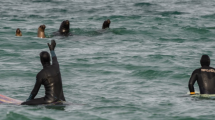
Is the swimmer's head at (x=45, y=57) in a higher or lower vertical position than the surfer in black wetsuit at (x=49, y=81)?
higher

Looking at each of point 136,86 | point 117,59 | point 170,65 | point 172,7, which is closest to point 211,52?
point 170,65

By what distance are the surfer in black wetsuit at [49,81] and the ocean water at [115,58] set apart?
0.74ft

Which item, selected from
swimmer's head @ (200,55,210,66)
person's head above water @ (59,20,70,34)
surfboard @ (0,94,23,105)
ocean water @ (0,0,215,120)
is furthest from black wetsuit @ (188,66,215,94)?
person's head above water @ (59,20,70,34)

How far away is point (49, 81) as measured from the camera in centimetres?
1105

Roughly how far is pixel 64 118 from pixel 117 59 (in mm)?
8888

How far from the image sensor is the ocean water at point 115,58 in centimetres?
1123

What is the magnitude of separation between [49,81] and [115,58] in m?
8.42

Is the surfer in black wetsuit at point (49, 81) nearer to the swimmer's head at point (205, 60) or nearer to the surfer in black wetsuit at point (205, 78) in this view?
the surfer in black wetsuit at point (205, 78)

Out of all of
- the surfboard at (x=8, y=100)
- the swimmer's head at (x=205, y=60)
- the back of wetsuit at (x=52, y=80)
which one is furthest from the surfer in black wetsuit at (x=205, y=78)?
the surfboard at (x=8, y=100)

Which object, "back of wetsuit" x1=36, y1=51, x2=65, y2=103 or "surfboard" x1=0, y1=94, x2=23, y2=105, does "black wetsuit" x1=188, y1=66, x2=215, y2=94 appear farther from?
"surfboard" x1=0, y1=94, x2=23, y2=105

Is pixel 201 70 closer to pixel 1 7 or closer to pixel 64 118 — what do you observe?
pixel 64 118

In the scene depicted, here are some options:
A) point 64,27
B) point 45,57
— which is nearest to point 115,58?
point 64,27

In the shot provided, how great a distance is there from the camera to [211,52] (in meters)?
20.3

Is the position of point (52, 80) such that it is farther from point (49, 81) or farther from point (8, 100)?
point (8, 100)
